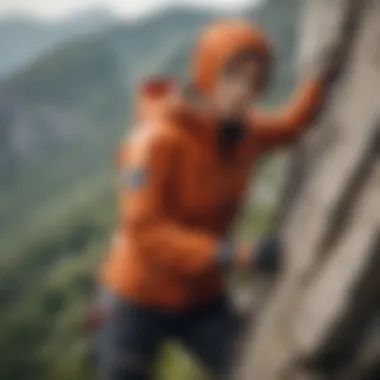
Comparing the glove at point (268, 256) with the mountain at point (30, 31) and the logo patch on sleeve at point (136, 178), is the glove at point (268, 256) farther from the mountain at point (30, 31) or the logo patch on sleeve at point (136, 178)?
the mountain at point (30, 31)

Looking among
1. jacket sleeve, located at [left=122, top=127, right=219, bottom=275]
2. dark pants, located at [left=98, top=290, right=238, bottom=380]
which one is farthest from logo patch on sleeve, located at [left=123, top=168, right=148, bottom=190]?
dark pants, located at [left=98, top=290, right=238, bottom=380]

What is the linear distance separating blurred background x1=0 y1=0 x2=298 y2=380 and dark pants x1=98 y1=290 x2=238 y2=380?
1 cm

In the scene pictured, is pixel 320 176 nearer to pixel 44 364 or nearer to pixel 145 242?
pixel 145 242

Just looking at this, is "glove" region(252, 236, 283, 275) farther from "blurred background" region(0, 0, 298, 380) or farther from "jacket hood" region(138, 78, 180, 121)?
"jacket hood" region(138, 78, 180, 121)

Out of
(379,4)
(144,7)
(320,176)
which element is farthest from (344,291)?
(144,7)

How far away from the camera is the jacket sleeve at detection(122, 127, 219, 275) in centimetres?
79

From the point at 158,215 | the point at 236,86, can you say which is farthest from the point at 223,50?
the point at 158,215

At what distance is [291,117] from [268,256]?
120 millimetres

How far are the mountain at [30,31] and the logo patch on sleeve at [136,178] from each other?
0.18m

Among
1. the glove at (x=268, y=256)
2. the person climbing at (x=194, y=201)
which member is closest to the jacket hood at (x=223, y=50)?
the person climbing at (x=194, y=201)

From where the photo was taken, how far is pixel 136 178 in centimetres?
80

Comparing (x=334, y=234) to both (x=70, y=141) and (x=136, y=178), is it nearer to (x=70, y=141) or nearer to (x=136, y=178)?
(x=136, y=178)

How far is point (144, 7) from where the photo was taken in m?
0.94

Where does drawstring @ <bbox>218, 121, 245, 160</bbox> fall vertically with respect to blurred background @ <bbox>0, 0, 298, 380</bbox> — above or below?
below
